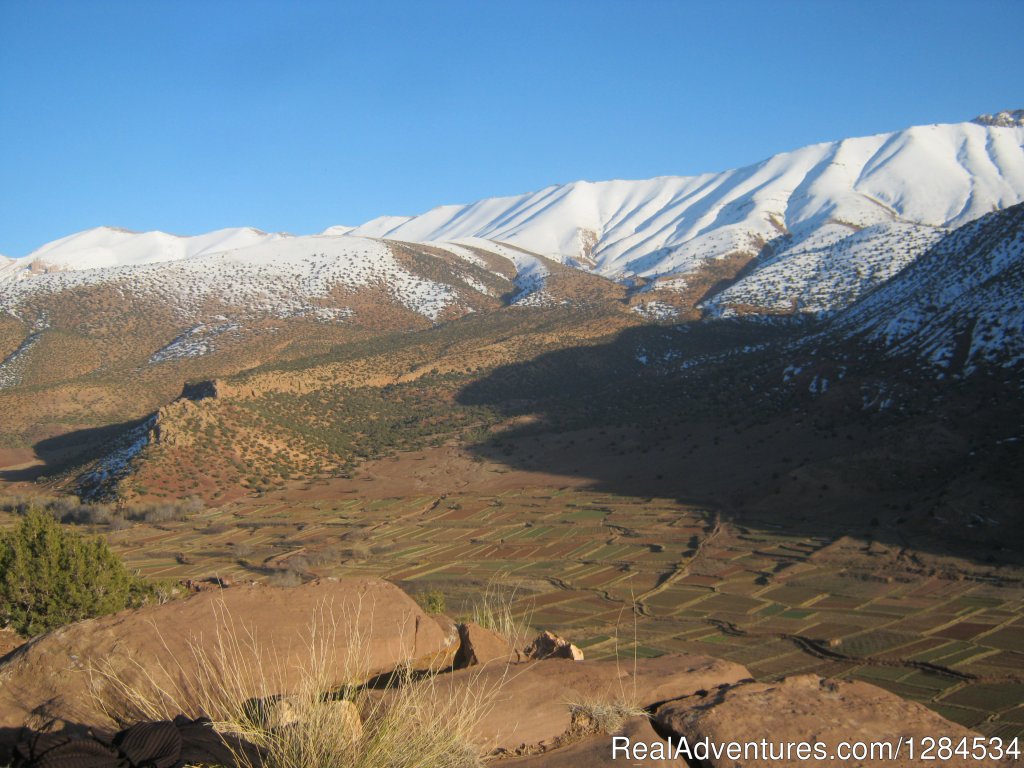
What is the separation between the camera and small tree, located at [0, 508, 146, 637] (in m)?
11.4

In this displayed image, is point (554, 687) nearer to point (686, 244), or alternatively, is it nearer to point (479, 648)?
point (479, 648)

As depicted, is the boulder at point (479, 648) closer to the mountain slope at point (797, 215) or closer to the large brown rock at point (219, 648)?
the large brown rock at point (219, 648)

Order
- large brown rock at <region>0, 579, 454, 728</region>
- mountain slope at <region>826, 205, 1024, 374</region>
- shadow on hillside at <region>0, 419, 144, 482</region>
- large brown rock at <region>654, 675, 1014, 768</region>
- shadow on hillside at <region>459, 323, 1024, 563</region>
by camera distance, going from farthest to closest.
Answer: shadow on hillside at <region>0, 419, 144, 482</region> < mountain slope at <region>826, 205, 1024, 374</region> < shadow on hillside at <region>459, 323, 1024, 563</region> < large brown rock at <region>0, 579, 454, 728</region> < large brown rock at <region>654, 675, 1014, 768</region>

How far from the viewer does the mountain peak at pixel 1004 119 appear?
516ft

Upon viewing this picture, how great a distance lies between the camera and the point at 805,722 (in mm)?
4695

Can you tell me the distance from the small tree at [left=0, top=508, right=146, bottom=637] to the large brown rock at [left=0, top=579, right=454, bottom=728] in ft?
22.2

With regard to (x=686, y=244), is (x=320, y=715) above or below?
below

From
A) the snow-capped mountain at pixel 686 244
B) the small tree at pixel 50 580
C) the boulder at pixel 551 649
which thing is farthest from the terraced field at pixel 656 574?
the snow-capped mountain at pixel 686 244

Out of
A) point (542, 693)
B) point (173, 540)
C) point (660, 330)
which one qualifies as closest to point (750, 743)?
point (542, 693)

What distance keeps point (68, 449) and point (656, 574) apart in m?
46.3

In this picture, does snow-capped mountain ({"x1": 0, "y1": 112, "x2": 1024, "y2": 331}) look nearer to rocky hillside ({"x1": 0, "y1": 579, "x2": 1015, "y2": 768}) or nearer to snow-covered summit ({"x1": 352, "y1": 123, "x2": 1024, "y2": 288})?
snow-covered summit ({"x1": 352, "y1": 123, "x2": 1024, "y2": 288})

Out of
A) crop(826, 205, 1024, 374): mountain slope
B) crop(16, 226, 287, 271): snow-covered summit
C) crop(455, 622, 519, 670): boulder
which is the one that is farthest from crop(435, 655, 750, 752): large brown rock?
crop(16, 226, 287, 271): snow-covered summit

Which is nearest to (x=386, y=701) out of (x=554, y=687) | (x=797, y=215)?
(x=554, y=687)

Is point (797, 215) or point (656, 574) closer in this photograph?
point (656, 574)
